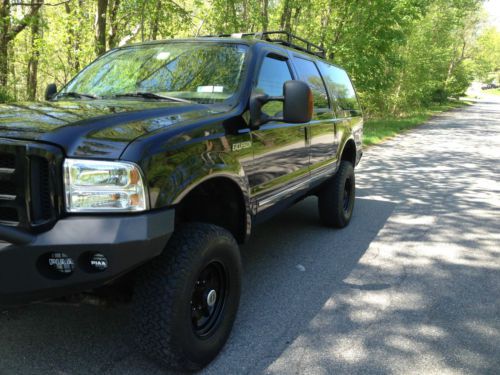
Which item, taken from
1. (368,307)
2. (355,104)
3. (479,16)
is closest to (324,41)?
(355,104)

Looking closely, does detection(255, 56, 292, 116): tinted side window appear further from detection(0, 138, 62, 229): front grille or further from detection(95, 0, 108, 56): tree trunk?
detection(95, 0, 108, 56): tree trunk

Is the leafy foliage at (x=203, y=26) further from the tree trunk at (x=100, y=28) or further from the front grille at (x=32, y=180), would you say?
the front grille at (x=32, y=180)

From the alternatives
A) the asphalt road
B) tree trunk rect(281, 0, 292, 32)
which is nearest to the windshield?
the asphalt road

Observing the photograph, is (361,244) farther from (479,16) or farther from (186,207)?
(479,16)

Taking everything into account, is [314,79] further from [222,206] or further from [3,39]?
[3,39]

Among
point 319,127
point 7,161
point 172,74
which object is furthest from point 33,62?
point 7,161

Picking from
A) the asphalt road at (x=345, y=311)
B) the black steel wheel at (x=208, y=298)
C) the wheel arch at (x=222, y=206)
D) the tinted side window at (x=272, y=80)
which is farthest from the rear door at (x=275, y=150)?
the asphalt road at (x=345, y=311)

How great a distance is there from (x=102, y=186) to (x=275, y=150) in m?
1.70

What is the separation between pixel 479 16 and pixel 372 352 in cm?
5858

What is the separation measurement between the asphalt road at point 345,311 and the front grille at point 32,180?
797 millimetres

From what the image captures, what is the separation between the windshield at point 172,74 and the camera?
3182 mm

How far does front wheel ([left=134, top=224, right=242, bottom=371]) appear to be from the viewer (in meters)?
2.21

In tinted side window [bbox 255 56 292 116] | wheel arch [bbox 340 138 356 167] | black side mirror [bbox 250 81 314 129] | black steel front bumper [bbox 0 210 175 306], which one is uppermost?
tinted side window [bbox 255 56 292 116]

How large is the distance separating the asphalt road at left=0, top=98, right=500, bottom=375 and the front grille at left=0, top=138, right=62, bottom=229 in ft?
2.61
